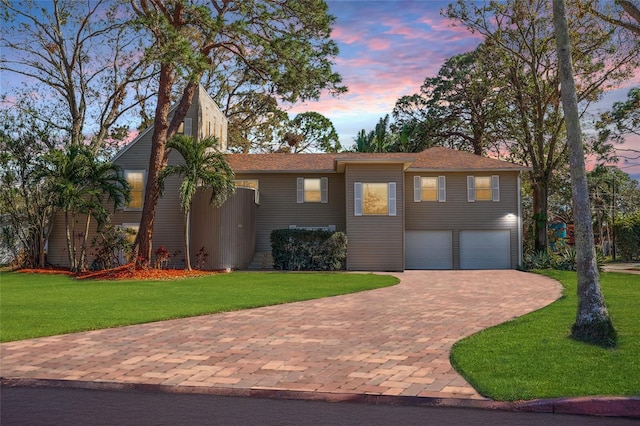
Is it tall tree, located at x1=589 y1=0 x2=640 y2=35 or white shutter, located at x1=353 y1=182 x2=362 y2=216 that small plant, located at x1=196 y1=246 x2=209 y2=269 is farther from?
tall tree, located at x1=589 y1=0 x2=640 y2=35

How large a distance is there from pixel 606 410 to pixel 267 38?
67.0 feet

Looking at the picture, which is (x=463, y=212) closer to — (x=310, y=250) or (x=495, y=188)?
(x=495, y=188)

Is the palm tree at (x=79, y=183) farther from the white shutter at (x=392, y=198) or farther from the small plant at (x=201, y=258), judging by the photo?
the white shutter at (x=392, y=198)

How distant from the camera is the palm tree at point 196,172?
72.5 ft

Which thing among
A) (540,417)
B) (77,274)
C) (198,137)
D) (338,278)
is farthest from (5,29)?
(540,417)

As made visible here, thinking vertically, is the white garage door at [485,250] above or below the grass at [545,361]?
above

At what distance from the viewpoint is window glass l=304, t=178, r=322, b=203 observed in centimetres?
2842

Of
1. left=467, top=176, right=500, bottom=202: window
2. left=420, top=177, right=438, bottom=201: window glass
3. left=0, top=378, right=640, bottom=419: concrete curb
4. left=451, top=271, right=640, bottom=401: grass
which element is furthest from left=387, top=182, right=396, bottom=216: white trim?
left=0, top=378, right=640, bottom=419: concrete curb

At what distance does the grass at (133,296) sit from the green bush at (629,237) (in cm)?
2076

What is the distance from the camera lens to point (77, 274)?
22.4 metres

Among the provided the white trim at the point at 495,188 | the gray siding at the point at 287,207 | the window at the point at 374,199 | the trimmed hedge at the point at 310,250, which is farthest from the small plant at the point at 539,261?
the trimmed hedge at the point at 310,250

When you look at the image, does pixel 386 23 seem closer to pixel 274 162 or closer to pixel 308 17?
pixel 308 17

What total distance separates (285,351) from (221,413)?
2.77 meters

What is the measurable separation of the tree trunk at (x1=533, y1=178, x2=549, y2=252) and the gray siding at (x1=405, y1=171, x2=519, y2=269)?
2.80 meters
